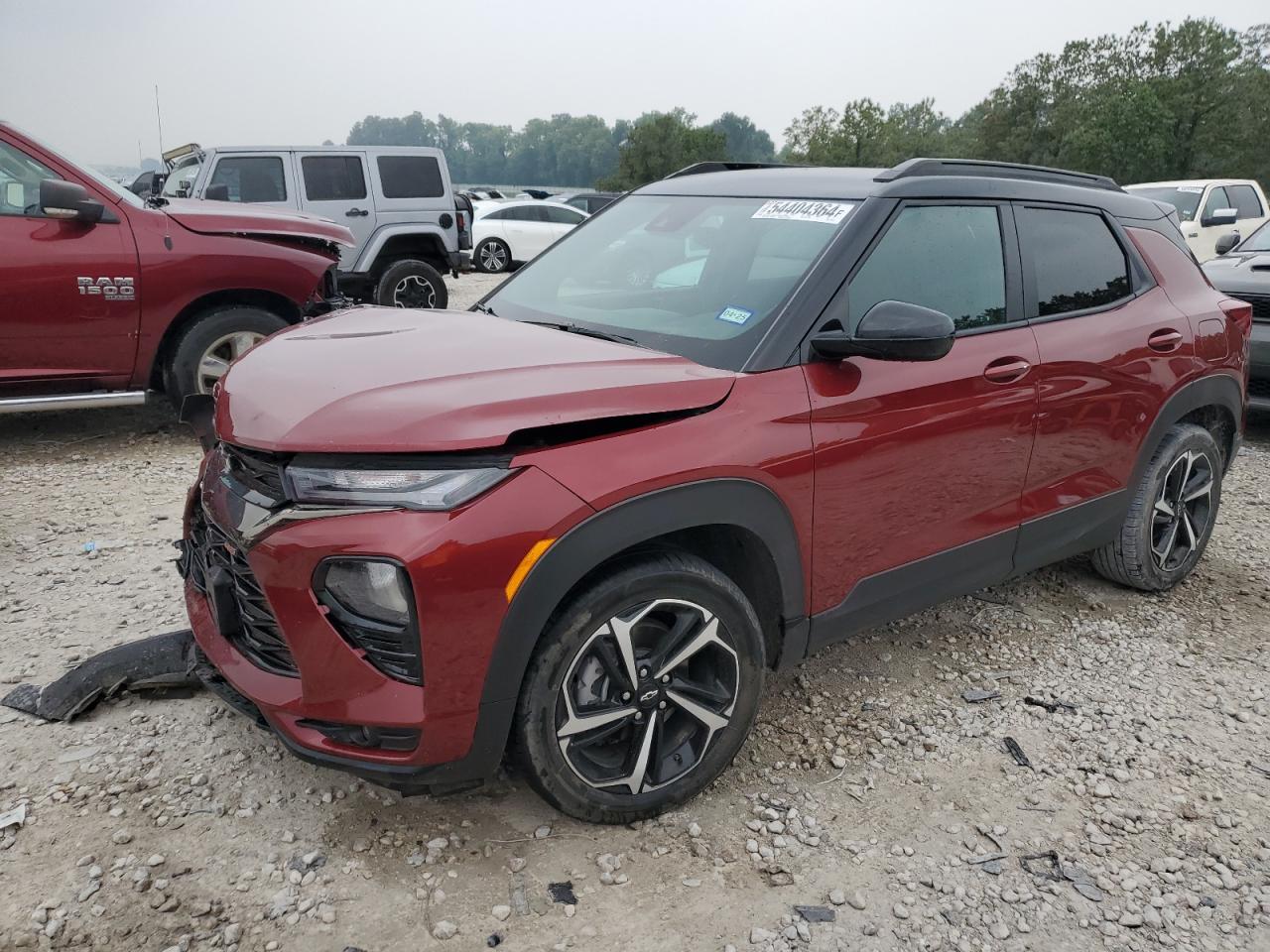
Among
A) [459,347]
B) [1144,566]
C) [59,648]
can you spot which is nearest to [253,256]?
[59,648]

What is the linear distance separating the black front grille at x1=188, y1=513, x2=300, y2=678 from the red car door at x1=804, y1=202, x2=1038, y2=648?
145 cm

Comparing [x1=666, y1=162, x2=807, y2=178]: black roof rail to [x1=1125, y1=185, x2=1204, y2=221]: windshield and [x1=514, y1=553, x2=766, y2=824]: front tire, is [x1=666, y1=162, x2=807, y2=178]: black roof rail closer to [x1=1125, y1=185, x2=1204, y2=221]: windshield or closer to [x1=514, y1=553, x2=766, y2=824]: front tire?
[x1=514, y1=553, x2=766, y2=824]: front tire

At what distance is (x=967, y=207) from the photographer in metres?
3.22

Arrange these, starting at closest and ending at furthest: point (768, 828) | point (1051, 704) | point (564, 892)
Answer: point (564, 892)
point (768, 828)
point (1051, 704)

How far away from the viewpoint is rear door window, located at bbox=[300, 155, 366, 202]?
10.4 metres

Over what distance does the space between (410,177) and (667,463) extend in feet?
31.5

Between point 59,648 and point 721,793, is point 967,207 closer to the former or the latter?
point 721,793

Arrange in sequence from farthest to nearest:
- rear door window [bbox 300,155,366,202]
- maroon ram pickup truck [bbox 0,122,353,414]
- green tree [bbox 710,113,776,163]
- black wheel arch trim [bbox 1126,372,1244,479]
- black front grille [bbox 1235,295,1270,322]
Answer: green tree [bbox 710,113,776,163], rear door window [bbox 300,155,366,202], black front grille [bbox 1235,295,1270,322], maroon ram pickup truck [bbox 0,122,353,414], black wheel arch trim [bbox 1126,372,1244,479]

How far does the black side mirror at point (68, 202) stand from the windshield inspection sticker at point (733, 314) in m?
4.33

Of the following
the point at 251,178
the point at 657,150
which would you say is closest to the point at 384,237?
the point at 251,178

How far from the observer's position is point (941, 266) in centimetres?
A: 311

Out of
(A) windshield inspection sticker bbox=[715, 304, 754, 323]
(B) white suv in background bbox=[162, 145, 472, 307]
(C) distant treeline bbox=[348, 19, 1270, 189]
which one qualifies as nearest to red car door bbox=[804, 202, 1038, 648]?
(A) windshield inspection sticker bbox=[715, 304, 754, 323]

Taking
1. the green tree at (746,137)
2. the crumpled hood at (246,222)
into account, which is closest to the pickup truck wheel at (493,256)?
the crumpled hood at (246,222)

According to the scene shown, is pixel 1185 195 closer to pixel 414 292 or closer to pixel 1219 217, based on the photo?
pixel 1219 217
